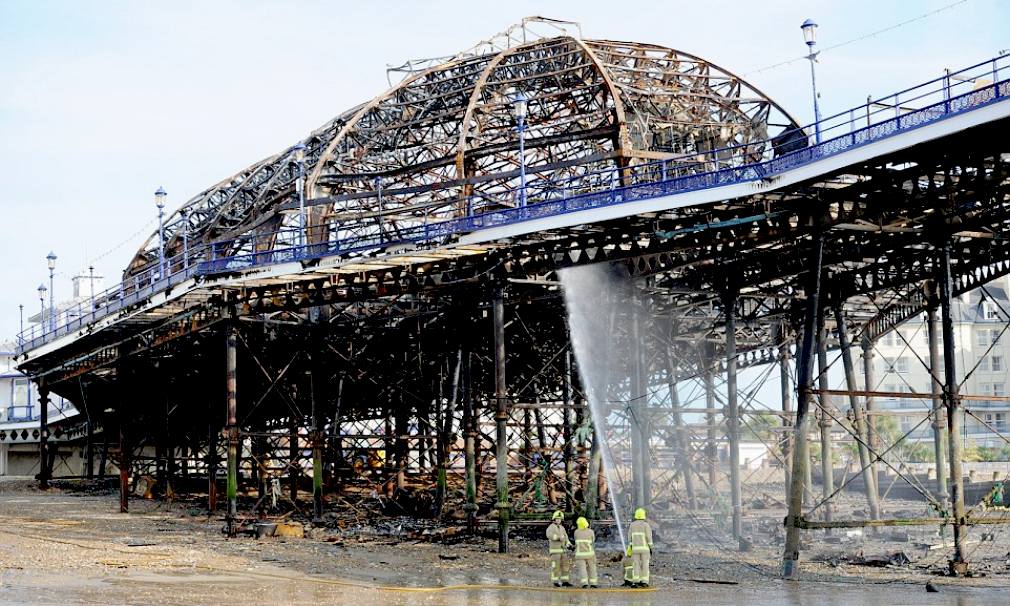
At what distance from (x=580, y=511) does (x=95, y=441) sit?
1644 inches

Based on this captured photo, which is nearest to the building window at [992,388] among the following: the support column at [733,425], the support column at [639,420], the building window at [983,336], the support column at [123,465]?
the building window at [983,336]

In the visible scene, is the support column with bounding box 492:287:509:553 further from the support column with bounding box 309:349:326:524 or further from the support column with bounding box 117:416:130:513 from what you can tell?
the support column with bounding box 117:416:130:513

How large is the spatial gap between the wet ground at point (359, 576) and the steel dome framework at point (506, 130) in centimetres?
Answer: 1085

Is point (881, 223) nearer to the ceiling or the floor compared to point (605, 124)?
nearer to the floor

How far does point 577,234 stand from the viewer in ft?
104

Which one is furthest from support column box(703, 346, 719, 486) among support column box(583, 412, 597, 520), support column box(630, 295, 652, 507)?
support column box(583, 412, 597, 520)

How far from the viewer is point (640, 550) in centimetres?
2455

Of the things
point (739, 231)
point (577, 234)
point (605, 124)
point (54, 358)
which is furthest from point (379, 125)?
point (54, 358)

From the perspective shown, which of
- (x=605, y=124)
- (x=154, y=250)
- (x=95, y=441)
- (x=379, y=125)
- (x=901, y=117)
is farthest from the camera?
(x=95, y=441)

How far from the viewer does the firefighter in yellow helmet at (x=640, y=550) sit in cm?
2439

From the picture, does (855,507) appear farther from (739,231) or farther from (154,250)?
(154,250)

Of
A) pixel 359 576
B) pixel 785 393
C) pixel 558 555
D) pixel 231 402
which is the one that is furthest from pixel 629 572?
pixel 785 393

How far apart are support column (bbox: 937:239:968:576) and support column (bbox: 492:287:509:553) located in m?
10.5

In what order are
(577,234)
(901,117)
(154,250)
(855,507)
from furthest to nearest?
(154,250), (855,507), (577,234), (901,117)
